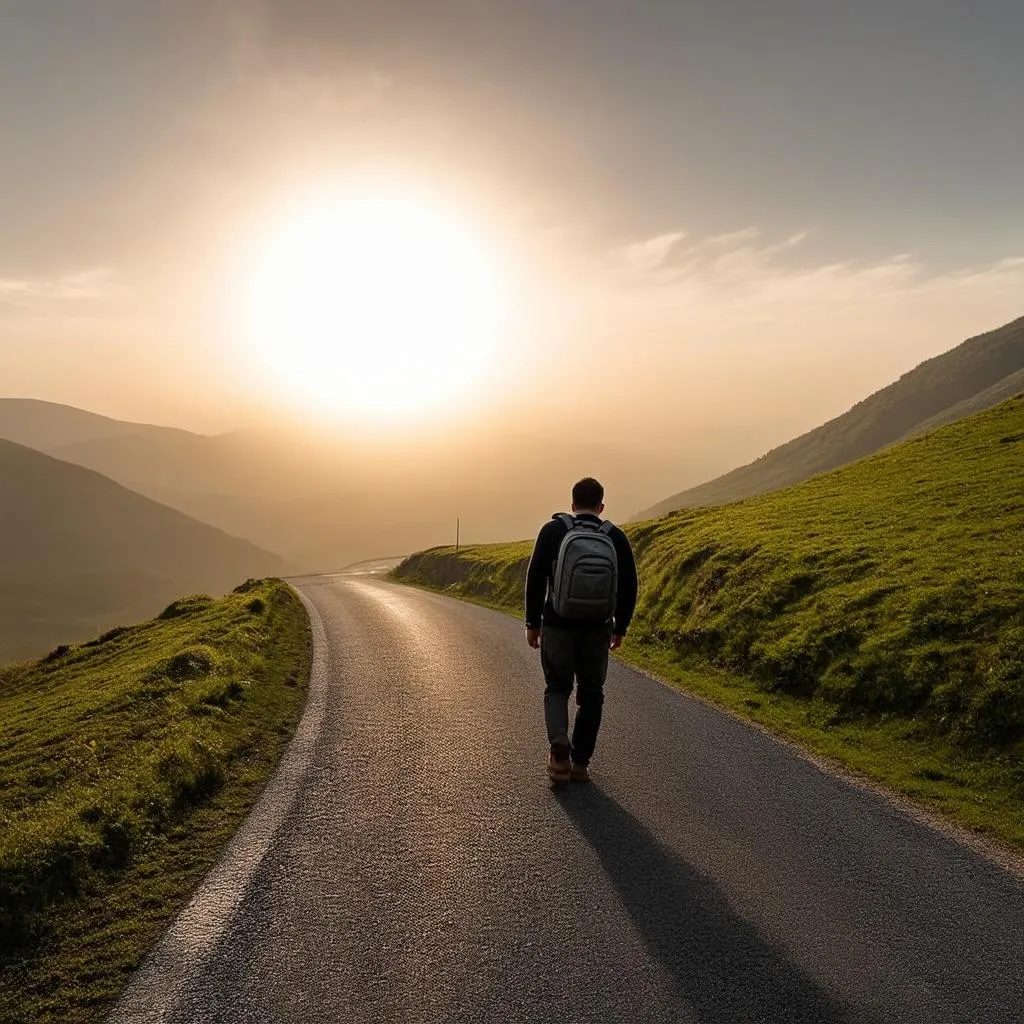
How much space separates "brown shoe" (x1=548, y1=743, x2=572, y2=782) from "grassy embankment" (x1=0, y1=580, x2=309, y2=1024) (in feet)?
10.8

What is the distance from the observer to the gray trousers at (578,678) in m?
7.88

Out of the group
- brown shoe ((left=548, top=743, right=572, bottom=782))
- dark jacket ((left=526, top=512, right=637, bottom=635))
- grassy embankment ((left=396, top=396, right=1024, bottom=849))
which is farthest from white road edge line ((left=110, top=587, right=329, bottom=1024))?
grassy embankment ((left=396, top=396, right=1024, bottom=849))

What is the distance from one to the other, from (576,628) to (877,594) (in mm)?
9403

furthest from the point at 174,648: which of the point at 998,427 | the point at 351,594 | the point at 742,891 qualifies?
the point at 998,427

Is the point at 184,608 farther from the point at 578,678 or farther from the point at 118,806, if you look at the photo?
the point at 578,678

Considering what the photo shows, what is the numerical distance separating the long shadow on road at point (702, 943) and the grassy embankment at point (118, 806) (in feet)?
11.4

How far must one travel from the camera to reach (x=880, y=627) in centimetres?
1292

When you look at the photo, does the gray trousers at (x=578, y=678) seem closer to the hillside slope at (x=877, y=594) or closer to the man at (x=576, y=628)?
the man at (x=576, y=628)

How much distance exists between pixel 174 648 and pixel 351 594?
63.7 feet

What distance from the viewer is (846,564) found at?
1702 cm

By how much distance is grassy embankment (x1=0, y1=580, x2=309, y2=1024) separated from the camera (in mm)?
4863

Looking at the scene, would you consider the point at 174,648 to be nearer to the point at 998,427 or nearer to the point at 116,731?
the point at 116,731

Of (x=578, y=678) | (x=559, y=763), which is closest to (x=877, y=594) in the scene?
(x=578, y=678)

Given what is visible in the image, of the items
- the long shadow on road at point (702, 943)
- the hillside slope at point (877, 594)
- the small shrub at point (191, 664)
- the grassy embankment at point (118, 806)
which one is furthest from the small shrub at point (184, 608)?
the long shadow on road at point (702, 943)
